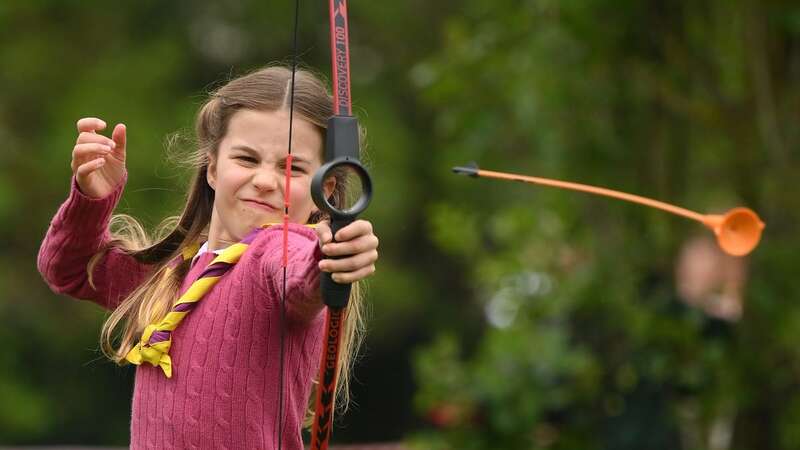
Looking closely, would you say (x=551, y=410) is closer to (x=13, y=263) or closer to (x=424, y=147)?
(x=424, y=147)

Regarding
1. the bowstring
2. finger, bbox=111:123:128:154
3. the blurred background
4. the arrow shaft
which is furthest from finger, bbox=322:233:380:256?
the blurred background

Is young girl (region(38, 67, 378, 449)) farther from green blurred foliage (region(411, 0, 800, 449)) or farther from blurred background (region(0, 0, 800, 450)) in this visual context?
green blurred foliage (region(411, 0, 800, 449))

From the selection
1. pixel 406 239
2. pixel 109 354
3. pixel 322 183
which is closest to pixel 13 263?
pixel 406 239

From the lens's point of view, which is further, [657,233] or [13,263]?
[13,263]

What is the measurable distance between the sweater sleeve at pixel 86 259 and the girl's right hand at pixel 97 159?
3 cm

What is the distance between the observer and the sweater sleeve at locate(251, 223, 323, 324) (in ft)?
7.87

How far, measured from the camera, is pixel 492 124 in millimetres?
6598

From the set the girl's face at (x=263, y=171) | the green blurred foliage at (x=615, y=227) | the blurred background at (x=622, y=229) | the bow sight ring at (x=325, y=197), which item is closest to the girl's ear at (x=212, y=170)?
the girl's face at (x=263, y=171)

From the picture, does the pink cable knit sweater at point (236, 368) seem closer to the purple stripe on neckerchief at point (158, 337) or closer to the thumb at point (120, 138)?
the purple stripe on neckerchief at point (158, 337)

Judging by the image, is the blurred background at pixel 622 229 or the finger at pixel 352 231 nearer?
the finger at pixel 352 231

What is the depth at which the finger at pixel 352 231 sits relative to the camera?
7.29 ft

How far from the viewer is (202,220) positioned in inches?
123

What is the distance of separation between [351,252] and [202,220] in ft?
3.11

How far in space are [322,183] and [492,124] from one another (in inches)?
173
